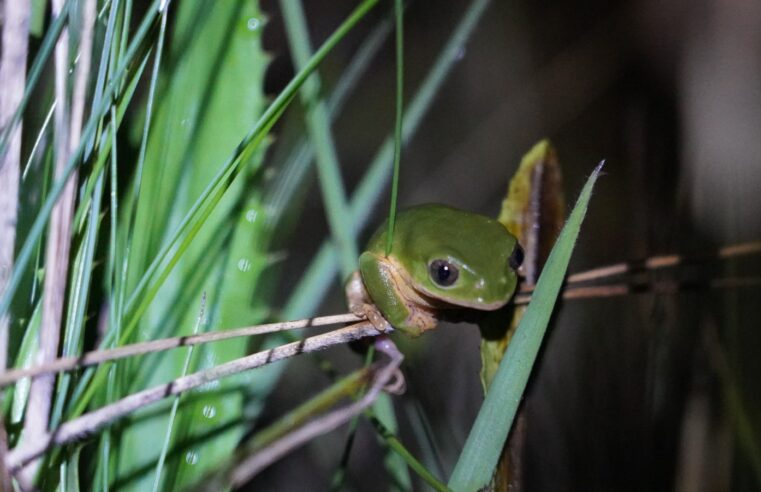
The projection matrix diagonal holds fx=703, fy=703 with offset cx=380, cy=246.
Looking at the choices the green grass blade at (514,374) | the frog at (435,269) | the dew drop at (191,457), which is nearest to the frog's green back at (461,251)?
the frog at (435,269)

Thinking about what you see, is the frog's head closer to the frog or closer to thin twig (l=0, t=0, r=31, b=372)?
the frog

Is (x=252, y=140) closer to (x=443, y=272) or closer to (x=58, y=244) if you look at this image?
(x=58, y=244)

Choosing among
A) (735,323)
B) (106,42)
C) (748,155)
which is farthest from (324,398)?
(748,155)

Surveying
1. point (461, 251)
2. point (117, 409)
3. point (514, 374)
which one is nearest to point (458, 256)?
point (461, 251)

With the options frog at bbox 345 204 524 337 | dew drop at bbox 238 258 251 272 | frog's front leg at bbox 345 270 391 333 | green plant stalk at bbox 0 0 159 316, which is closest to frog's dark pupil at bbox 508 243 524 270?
frog at bbox 345 204 524 337

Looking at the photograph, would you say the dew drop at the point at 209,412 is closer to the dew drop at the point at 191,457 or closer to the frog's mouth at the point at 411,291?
the dew drop at the point at 191,457

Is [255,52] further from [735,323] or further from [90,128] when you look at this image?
[735,323]
